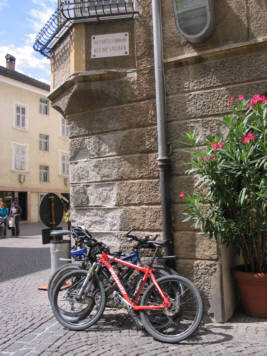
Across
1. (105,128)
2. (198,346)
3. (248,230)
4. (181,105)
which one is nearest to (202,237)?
(248,230)

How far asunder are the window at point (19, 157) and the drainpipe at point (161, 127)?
2386 cm

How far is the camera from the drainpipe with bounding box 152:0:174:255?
14.7 feet

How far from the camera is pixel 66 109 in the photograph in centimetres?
530

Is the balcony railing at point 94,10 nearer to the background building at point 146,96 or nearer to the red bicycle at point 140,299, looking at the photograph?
the background building at point 146,96

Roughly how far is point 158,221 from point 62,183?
88.9ft

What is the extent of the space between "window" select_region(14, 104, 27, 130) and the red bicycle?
24802mm

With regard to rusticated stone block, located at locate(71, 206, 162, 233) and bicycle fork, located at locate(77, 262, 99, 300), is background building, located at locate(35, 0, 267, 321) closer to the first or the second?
rusticated stone block, located at locate(71, 206, 162, 233)

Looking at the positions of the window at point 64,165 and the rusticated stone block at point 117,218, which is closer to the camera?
the rusticated stone block at point 117,218

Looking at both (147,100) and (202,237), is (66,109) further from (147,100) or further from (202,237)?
(202,237)

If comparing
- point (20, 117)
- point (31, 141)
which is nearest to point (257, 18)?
point (20, 117)

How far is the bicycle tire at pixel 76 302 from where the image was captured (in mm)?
3984

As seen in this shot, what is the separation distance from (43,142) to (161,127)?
2641cm

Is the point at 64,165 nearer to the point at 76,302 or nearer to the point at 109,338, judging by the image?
the point at 76,302

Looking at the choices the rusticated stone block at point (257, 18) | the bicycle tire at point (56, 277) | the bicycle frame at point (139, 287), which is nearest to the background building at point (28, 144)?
the bicycle tire at point (56, 277)
